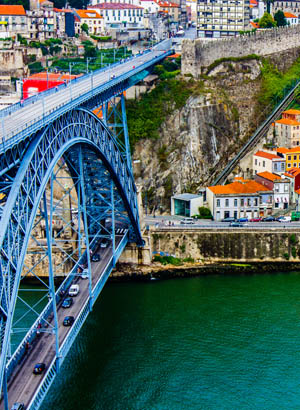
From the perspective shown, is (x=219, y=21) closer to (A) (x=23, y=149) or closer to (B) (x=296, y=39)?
(B) (x=296, y=39)

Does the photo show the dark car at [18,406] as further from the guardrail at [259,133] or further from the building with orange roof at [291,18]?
the building with orange roof at [291,18]

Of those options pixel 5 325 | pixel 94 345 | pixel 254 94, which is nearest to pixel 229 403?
pixel 94 345

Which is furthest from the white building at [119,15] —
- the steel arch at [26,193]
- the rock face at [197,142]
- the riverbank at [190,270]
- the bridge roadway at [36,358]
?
the bridge roadway at [36,358]

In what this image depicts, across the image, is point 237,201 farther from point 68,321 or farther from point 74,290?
point 68,321

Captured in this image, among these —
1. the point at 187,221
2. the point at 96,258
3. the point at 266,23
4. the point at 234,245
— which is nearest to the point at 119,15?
the point at 266,23

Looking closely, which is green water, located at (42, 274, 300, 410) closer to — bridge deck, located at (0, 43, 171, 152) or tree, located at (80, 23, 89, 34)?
bridge deck, located at (0, 43, 171, 152)

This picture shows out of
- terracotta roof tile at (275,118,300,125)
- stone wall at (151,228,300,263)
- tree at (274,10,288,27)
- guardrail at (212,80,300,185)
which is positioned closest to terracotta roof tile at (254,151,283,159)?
guardrail at (212,80,300,185)
